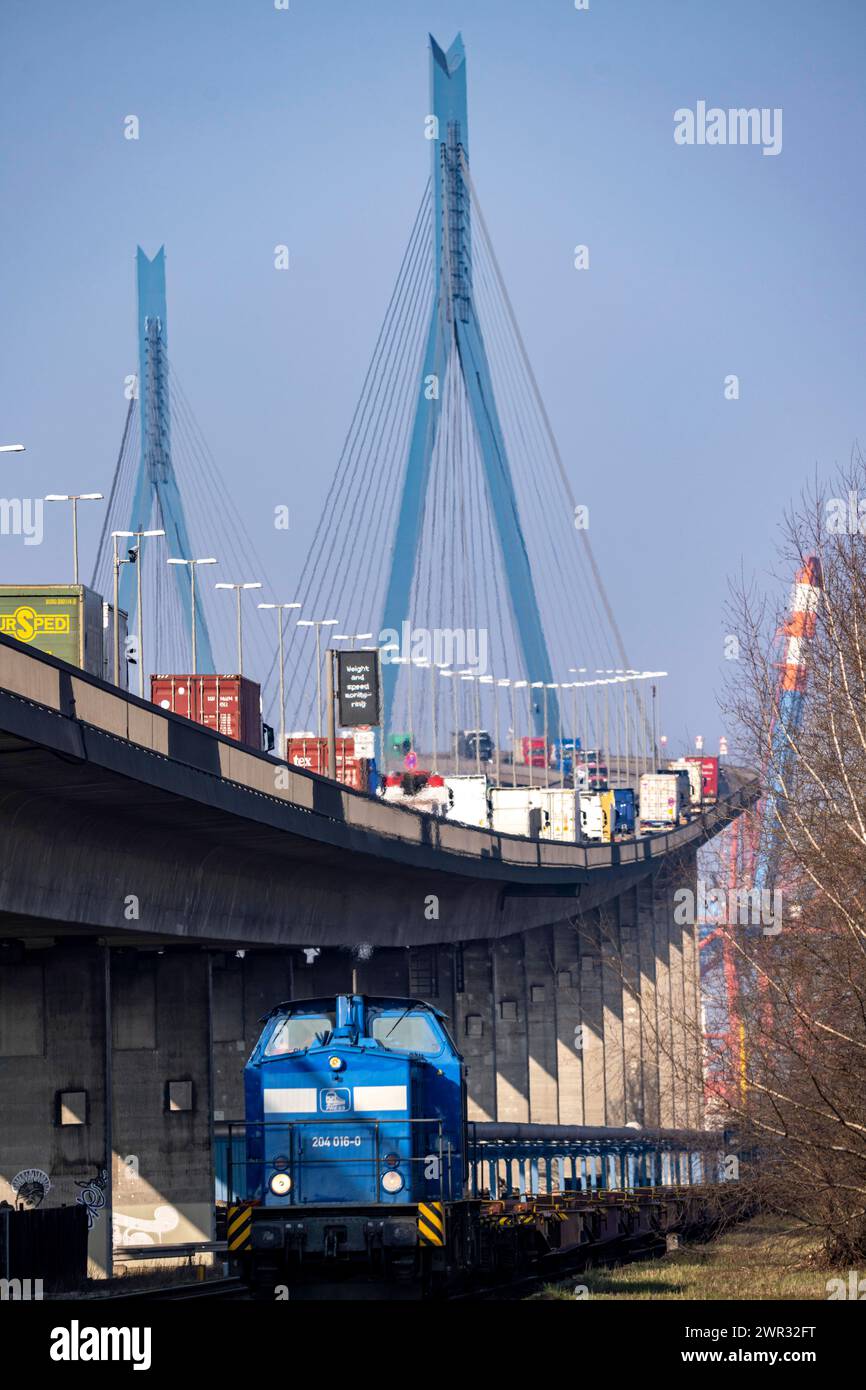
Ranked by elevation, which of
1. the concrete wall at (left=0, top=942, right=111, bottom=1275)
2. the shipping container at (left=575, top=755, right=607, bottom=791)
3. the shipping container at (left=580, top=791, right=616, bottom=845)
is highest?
the shipping container at (left=575, top=755, right=607, bottom=791)

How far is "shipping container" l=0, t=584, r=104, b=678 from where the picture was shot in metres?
47.1

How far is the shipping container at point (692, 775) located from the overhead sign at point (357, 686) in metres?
103

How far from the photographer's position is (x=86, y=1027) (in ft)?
113

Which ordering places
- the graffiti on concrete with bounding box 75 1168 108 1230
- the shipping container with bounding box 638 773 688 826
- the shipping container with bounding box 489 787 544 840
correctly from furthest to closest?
the shipping container with bounding box 638 773 688 826
the shipping container with bounding box 489 787 544 840
the graffiti on concrete with bounding box 75 1168 108 1230

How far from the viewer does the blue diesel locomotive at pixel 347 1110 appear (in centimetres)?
2153

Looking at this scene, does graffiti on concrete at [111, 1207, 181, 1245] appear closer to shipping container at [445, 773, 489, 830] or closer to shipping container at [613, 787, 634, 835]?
shipping container at [445, 773, 489, 830]

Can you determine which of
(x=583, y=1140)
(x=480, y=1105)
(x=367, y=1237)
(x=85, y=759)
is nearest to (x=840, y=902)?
(x=367, y=1237)

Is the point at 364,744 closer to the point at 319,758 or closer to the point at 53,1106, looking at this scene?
the point at 319,758

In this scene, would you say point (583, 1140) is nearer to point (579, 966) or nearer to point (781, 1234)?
point (781, 1234)

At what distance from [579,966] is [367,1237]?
206 ft

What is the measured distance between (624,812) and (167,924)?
297 ft

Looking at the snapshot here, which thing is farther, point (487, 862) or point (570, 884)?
point (570, 884)

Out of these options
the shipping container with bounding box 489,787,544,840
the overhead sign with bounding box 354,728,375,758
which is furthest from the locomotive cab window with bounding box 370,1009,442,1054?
the overhead sign with bounding box 354,728,375,758
